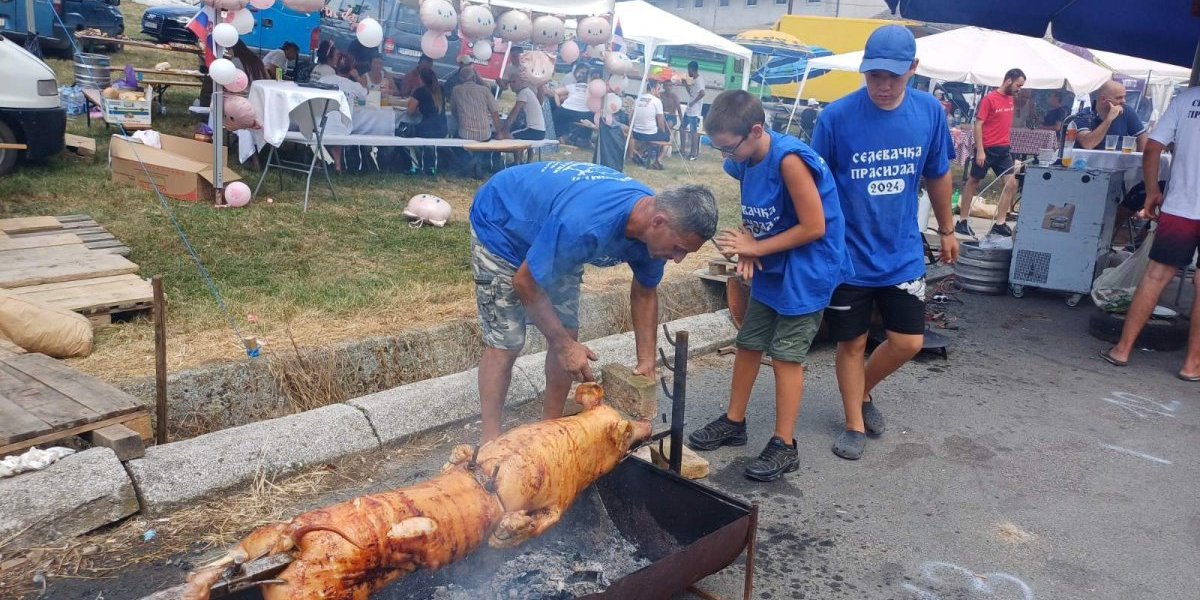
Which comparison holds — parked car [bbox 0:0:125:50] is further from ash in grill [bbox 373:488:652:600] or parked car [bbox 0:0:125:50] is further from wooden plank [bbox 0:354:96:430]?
ash in grill [bbox 373:488:652:600]

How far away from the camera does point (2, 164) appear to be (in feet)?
26.9

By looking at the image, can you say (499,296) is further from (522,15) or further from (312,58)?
(312,58)

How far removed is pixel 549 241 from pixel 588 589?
1.25 m

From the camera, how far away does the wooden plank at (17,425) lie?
3.24 m

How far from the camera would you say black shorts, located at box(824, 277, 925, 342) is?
4238mm

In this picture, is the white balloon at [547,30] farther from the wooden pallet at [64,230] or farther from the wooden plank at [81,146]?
the wooden pallet at [64,230]

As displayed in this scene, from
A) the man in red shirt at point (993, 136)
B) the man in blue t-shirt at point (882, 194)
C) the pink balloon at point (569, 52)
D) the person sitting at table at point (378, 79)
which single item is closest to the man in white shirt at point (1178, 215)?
the man in blue t-shirt at point (882, 194)

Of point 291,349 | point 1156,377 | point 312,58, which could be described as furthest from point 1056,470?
point 312,58

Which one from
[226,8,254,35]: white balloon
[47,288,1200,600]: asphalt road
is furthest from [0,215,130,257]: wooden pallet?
[47,288,1200,600]: asphalt road

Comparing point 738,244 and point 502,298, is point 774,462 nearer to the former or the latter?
point 738,244

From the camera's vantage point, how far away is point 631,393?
Answer: 3.38m

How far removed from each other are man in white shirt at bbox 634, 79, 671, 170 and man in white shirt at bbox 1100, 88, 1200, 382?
10151 millimetres

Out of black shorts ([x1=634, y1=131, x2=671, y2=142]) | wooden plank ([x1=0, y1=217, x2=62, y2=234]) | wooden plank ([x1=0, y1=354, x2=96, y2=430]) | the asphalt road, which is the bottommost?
the asphalt road

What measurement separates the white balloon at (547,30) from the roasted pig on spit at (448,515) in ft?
30.7
